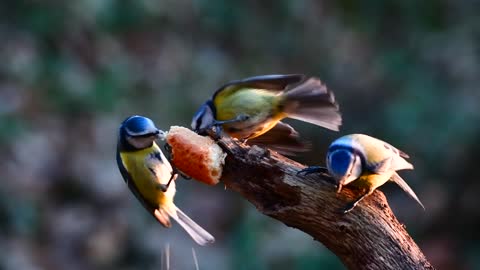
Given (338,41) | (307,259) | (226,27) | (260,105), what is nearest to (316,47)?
(338,41)

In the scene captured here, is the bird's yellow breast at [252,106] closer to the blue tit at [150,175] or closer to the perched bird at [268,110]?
the perched bird at [268,110]

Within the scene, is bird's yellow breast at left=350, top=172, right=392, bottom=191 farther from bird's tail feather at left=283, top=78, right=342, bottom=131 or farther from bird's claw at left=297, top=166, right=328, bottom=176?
bird's tail feather at left=283, top=78, right=342, bottom=131

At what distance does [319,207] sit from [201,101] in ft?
10.1

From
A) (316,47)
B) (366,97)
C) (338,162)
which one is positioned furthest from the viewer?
(316,47)

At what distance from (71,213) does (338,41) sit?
1545 mm

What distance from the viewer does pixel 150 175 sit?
5.92ft

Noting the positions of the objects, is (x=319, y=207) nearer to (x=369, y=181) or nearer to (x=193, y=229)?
(x=369, y=181)

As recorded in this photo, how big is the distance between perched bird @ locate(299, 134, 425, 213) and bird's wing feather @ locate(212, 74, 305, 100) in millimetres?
156

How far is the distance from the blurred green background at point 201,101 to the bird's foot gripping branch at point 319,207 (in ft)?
6.95

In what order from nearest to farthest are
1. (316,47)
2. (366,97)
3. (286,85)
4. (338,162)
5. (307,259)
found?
(338,162)
(286,85)
(307,259)
(366,97)
(316,47)

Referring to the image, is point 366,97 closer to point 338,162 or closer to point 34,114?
point 34,114

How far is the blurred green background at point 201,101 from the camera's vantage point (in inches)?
157

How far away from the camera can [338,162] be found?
58.1 inches

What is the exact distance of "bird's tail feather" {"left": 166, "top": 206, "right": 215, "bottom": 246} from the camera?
5.59 feet
